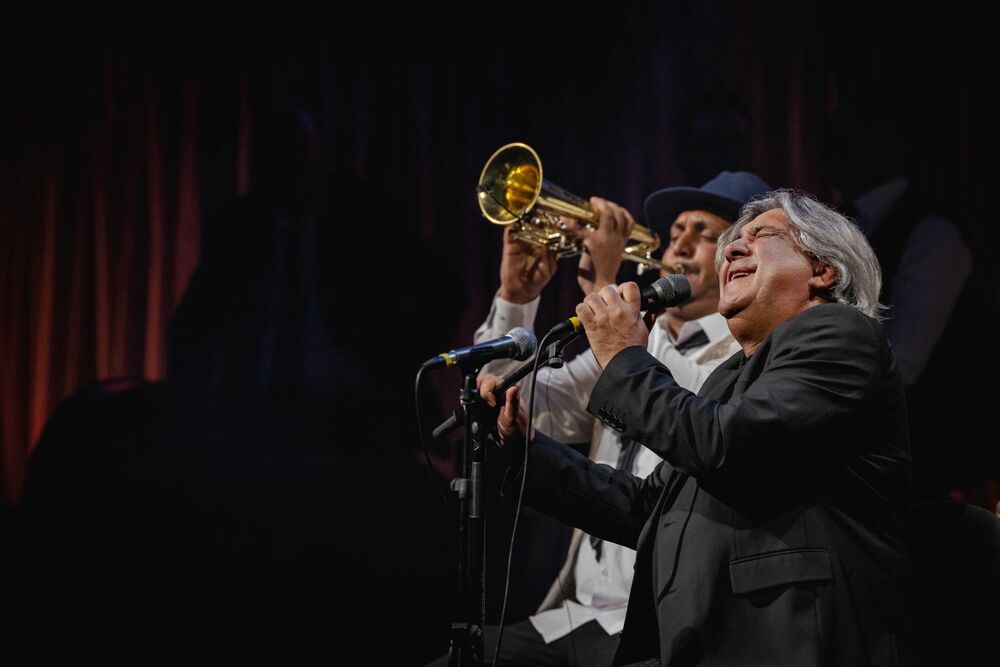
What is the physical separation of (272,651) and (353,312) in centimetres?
144

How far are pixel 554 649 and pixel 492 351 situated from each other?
1.17 m

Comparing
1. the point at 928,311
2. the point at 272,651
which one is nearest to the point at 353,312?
the point at 272,651

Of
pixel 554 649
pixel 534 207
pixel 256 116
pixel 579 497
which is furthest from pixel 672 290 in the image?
pixel 256 116

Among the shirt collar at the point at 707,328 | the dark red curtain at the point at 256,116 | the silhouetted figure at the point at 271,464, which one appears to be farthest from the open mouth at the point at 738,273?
the silhouetted figure at the point at 271,464

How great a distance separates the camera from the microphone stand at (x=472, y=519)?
6.31 ft

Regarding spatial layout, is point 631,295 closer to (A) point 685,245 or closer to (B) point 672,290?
(B) point 672,290

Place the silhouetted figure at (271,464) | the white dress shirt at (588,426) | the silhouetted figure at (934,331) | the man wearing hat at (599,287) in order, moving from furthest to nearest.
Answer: the silhouetted figure at (271,464) → the silhouetted figure at (934,331) → the man wearing hat at (599,287) → the white dress shirt at (588,426)

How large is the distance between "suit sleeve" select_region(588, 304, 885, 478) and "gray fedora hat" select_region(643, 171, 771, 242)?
5.38ft

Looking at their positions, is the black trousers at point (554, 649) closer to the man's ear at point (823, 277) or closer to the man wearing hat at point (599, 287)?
the man wearing hat at point (599, 287)

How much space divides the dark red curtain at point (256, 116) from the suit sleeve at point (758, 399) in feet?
7.05

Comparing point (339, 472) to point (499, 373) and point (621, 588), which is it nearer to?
point (499, 373)

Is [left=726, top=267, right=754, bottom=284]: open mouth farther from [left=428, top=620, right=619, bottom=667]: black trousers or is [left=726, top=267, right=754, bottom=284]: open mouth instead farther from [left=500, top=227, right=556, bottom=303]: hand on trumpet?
[left=500, top=227, right=556, bottom=303]: hand on trumpet

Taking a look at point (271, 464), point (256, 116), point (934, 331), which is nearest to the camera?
point (934, 331)

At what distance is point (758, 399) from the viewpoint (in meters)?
1.78
